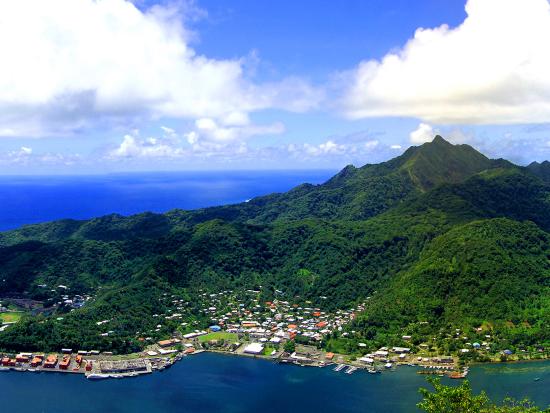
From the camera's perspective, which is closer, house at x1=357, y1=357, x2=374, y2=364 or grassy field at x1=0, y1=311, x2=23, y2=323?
house at x1=357, y1=357, x2=374, y2=364

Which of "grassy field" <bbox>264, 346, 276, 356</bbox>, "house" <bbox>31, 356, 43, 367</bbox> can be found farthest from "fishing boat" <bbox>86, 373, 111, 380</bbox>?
"grassy field" <bbox>264, 346, 276, 356</bbox>

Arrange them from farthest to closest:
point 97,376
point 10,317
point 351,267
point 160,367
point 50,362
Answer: point 351,267 → point 10,317 → point 160,367 → point 50,362 → point 97,376

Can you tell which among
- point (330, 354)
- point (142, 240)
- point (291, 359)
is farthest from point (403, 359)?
point (142, 240)

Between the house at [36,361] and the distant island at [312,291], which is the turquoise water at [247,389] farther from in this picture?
the distant island at [312,291]

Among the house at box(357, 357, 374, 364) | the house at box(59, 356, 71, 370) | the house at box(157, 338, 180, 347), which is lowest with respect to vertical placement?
the house at box(357, 357, 374, 364)

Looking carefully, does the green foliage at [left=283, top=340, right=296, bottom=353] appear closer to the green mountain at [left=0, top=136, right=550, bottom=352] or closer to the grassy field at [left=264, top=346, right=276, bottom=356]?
the grassy field at [left=264, top=346, right=276, bottom=356]

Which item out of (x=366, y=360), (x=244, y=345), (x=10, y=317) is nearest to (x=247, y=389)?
(x=244, y=345)

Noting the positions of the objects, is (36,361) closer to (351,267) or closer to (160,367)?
(160,367)
